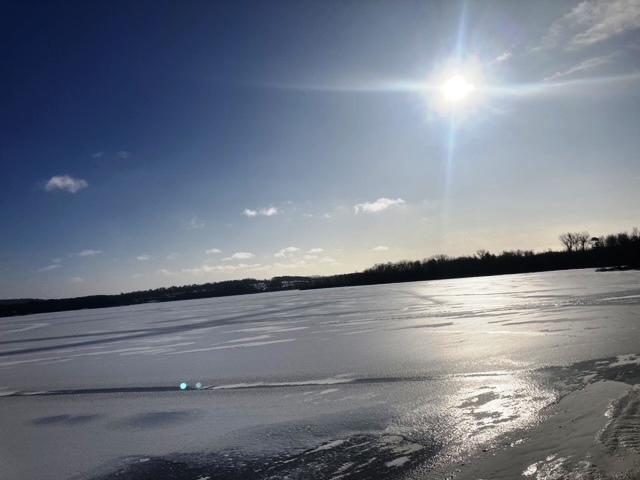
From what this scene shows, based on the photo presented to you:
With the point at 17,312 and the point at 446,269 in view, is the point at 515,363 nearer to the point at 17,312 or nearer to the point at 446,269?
the point at 446,269

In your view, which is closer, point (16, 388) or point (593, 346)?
point (593, 346)

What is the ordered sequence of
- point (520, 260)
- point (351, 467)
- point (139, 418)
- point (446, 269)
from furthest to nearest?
point (446, 269)
point (520, 260)
point (139, 418)
point (351, 467)

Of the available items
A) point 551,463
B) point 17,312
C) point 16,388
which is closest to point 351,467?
point 551,463

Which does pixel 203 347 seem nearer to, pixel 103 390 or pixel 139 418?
pixel 103 390

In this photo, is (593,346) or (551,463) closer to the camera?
(551,463)

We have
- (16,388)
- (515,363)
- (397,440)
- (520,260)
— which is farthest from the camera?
(520,260)

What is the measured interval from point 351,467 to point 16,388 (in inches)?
327

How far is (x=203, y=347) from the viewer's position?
12.8 m

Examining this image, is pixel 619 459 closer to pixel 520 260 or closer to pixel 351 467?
pixel 351 467

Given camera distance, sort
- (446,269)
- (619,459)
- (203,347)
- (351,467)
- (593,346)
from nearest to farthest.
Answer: (619,459)
(351,467)
(593,346)
(203,347)
(446,269)

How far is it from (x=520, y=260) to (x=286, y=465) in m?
104

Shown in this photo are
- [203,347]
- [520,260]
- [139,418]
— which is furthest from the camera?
[520,260]

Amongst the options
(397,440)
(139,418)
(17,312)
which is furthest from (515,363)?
(17,312)

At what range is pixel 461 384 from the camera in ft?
20.2
